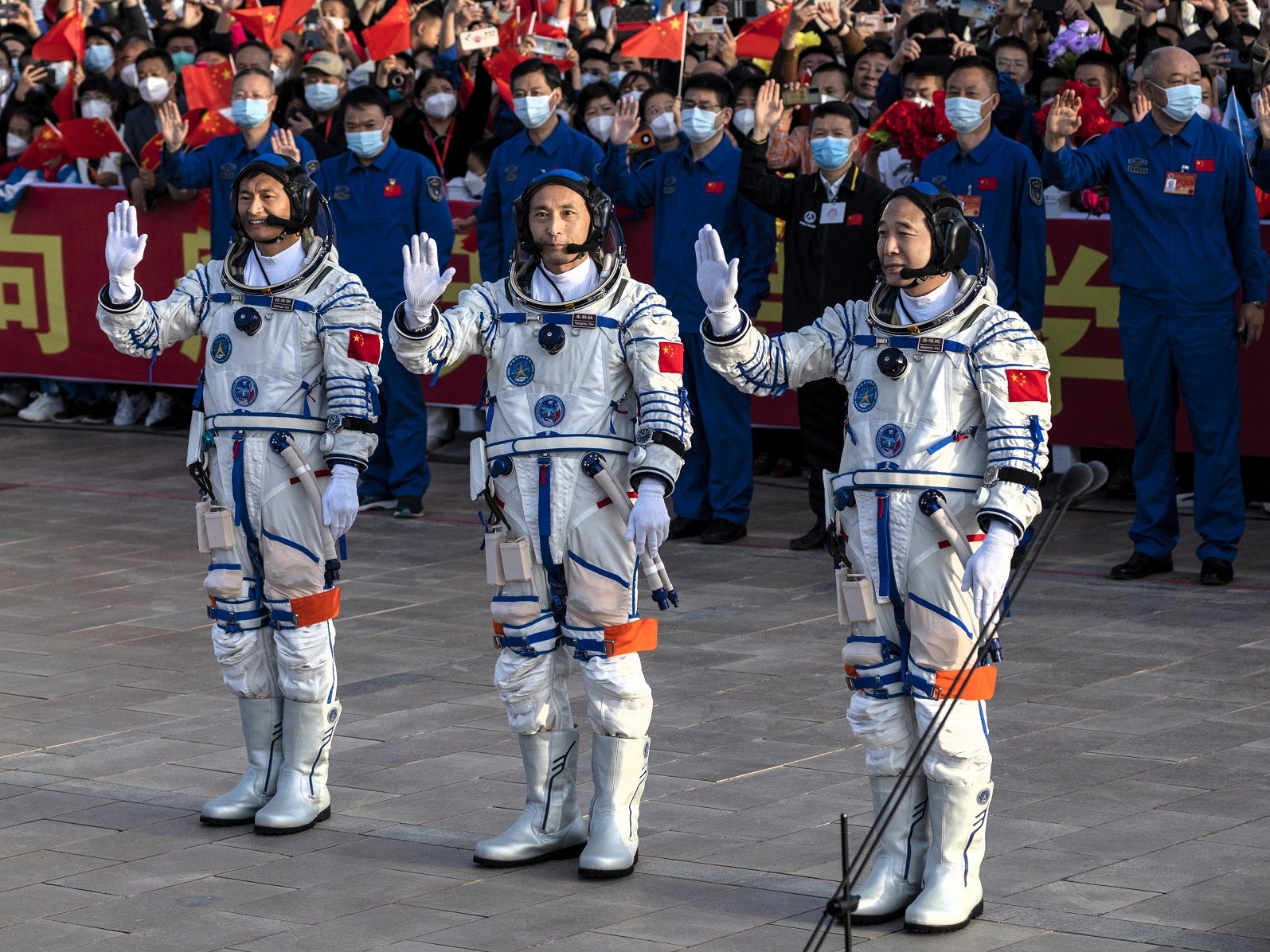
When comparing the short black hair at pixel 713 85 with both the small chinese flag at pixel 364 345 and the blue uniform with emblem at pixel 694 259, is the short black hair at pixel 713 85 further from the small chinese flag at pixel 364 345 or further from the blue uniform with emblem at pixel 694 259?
the small chinese flag at pixel 364 345

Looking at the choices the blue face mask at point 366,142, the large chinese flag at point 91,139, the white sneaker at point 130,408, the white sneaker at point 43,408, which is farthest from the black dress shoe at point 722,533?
the white sneaker at point 43,408

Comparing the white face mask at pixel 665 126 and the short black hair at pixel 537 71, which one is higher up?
the short black hair at pixel 537 71

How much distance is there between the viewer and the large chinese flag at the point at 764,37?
1390cm

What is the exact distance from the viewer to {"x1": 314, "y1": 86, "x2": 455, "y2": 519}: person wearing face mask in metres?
12.0

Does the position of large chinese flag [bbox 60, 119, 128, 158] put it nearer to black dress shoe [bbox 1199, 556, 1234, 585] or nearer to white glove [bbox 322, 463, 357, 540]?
black dress shoe [bbox 1199, 556, 1234, 585]

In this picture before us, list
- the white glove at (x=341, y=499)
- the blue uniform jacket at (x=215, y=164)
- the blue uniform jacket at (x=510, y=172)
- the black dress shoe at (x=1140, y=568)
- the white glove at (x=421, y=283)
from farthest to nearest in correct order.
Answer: the blue uniform jacket at (x=215, y=164), the blue uniform jacket at (x=510, y=172), the black dress shoe at (x=1140, y=568), the white glove at (x=341, y=499), the white glove at (x=421, y=283)

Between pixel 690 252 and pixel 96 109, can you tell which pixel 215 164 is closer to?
pixel 96 109

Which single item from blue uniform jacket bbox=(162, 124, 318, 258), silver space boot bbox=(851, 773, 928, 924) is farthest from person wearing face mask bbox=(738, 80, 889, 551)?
silver space boot bbox=(851, 773, 928, 924)

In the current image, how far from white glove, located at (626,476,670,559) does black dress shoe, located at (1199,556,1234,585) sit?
4861 mm

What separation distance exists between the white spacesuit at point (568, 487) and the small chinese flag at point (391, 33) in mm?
8908

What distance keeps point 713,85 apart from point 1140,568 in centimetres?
352

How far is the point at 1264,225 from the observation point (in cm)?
1148

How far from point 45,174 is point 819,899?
38.8ft

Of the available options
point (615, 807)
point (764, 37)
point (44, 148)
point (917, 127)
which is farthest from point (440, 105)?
point (615, 807)
